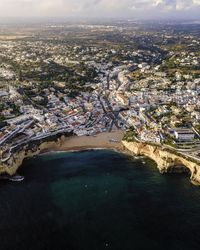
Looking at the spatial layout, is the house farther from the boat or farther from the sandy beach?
the boat

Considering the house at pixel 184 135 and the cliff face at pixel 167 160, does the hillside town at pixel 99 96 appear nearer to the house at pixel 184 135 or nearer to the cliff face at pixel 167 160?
the house at pixel 184 135

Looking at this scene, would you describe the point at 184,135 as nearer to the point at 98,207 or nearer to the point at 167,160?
the point at 167,160

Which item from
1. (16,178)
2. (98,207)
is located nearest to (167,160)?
(98,207)

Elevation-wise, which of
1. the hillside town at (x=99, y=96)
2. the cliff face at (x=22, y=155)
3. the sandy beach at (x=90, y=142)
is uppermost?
the hillside town at (x=99, y=96)

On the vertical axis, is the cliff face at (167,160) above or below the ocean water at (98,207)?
above

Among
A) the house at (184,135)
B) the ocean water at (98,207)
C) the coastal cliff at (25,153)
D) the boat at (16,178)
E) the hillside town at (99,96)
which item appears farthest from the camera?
the hillside town at (99,96)

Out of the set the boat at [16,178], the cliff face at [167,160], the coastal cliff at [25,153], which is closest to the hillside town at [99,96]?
the coastal cliff at [25,153]

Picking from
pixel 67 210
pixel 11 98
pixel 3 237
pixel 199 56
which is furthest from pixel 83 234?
pixel 199 56

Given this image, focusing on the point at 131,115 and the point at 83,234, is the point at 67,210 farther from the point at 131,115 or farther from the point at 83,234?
the point at 131,115
